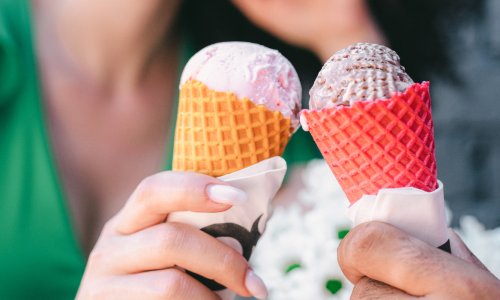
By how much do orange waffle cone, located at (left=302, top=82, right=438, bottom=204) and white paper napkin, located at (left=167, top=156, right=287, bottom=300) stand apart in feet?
0.58

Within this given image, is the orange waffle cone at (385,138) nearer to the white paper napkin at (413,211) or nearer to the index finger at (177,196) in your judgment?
the white paper napkin at (413,211)

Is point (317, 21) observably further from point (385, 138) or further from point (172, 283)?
point (172, 283)

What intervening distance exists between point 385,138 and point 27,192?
4.36ft

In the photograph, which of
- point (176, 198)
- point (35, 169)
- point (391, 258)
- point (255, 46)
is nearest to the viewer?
point (391, 258)

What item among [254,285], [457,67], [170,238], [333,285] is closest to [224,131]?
[170,238]

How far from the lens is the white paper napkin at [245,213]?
722mm

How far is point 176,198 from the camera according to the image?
665 mm

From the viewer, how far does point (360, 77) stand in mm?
621

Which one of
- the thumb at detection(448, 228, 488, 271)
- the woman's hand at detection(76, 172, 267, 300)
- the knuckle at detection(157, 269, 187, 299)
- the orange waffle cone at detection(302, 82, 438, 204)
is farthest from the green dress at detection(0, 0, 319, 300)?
the thumb at detection(448, 228, 488, 271)

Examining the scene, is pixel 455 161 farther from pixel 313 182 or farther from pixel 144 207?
pixel 144 207

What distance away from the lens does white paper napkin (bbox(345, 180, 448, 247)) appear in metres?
0.61

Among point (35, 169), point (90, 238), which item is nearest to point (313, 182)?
point (90, 238)

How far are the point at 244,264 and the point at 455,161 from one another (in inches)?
59.1

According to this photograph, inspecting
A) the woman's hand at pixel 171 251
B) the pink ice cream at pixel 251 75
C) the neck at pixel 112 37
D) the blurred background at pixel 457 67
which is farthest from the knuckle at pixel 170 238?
the blurred background at pixel 457 67
